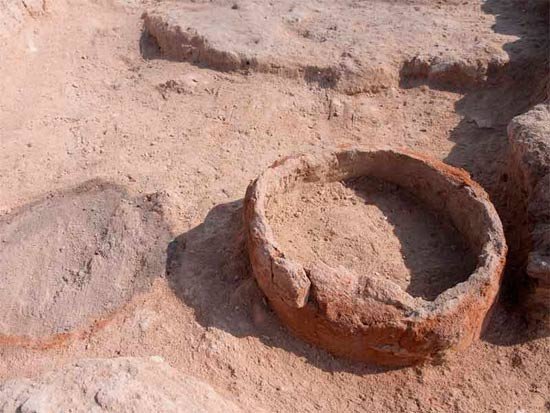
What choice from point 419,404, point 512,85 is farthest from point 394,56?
point 419,404

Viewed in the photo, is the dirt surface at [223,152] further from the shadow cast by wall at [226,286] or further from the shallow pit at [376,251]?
the shallow pit at [376,251]

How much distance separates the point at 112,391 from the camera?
3033 mm

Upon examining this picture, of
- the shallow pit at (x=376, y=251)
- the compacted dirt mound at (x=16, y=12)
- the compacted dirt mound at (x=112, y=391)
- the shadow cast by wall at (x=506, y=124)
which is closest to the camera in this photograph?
the compacted dirt mound at (x=112, y=391)

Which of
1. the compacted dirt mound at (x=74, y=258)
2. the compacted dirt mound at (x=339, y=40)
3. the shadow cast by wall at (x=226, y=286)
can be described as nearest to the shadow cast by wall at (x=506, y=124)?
the compacted dirt mound at (x=339, y=40)

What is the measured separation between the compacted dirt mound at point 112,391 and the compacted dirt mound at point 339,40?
338 cm

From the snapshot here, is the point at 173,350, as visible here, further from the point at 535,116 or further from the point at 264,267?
the point at 535,116

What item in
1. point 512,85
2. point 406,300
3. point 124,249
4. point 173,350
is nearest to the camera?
point 406,300

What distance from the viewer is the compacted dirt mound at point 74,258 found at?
4.03 m

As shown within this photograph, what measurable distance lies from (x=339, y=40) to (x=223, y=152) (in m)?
1.87

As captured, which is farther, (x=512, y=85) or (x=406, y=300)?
(x=512, y=85)

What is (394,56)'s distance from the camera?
5.68m

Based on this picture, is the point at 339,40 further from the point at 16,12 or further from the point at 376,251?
the point at 16,12

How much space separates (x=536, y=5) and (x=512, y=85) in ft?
4.51

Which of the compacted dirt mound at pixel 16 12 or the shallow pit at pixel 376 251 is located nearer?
the shallow pit at pixel 376 251
